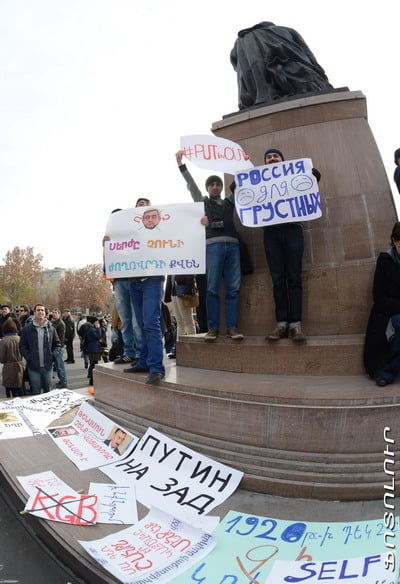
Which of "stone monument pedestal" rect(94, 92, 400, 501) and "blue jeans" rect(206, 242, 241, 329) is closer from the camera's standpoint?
"stone monument pedestal" rect(94, 92, 400, 501)

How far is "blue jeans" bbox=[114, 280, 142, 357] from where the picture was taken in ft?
18.5

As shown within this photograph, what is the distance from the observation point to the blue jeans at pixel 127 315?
5648 mm

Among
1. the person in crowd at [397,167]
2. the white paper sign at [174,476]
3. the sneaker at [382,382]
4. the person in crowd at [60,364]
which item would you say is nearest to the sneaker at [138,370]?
the white paper sign at [174,476]

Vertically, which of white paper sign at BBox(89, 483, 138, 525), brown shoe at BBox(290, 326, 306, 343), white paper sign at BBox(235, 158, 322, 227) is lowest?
white paper sign at BBox(89, 483, 138, 525)

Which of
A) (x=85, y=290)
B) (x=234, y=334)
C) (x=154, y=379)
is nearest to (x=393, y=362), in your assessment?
(x=234, y=334)

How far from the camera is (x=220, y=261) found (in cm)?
515

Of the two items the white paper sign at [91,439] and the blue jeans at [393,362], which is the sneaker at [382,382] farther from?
the white paper sign at [91,439]

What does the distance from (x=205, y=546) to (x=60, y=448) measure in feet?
7.47

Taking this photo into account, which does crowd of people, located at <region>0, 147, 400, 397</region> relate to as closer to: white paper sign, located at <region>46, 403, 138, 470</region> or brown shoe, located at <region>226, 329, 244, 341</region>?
brown shoe, located at <region>226, 329, 244, 341</region>

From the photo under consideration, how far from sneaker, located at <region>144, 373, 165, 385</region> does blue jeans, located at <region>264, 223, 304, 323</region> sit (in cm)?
142

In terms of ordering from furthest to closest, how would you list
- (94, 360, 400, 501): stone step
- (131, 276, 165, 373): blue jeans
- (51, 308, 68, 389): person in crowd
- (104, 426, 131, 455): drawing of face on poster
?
(51, 308, 68, 389): person in crowd
(131, 276, 165, 373): blue jeans
(104, 426, 131, 455): drawing of face on poster
(94, 360, 400, 501): stone step

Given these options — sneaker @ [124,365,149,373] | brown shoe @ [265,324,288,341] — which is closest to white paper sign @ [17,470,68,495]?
sneaker @ [124,365,149,373]

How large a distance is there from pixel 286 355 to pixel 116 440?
1.95 meters

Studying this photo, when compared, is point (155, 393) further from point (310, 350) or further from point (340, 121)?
point (340, 121)
